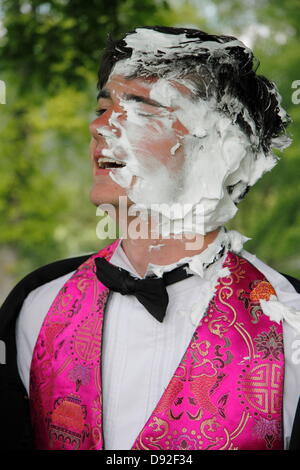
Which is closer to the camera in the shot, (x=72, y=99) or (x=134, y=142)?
(x=134, y=142)

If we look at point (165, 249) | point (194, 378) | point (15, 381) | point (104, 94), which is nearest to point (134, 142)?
point (104, 94)

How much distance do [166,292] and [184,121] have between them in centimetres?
58

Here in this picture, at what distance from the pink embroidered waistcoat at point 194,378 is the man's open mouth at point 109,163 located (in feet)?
1.35

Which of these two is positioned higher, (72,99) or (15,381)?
(72,99)

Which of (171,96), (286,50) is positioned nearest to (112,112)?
(171,96)

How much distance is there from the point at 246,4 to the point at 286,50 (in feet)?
10.7

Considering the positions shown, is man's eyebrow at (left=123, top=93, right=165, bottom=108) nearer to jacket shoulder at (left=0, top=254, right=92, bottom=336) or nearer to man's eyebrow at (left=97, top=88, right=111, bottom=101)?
man's eyebrow at (left=97, top=88, right=111, bottom=101)

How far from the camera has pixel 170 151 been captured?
190 centimetres

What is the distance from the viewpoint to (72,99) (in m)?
7.93

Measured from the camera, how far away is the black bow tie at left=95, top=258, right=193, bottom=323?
1827 mm

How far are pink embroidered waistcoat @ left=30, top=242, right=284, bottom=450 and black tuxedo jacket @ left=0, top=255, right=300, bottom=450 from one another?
0.06 meters

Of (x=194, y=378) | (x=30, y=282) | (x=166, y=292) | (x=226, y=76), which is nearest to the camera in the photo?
(x=194, y=378)

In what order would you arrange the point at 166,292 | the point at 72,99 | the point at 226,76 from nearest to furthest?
the point at 166,292 → the point at 226,76 → the point at 72,99

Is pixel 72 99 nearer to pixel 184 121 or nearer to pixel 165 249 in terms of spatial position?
pixel 184 121
